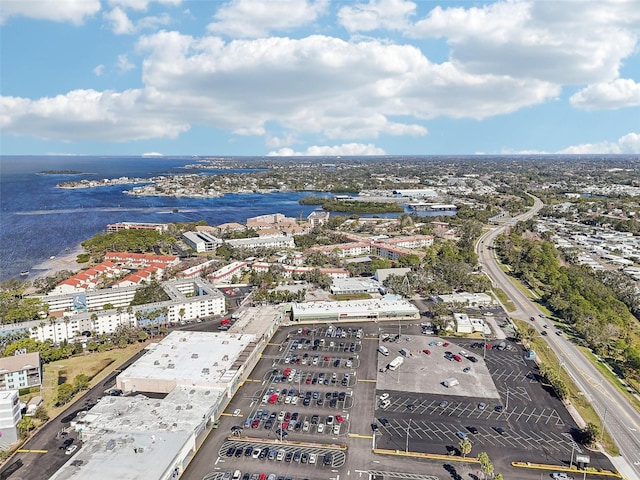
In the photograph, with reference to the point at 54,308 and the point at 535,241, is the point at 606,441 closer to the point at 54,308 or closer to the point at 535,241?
the point at 54,308

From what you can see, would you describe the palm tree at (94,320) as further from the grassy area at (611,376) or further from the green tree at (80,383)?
the grassy area at (611,376)

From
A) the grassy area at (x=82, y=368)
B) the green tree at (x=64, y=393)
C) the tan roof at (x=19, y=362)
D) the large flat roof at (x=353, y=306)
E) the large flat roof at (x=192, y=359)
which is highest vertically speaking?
the tan roof at (x=19, y=362)

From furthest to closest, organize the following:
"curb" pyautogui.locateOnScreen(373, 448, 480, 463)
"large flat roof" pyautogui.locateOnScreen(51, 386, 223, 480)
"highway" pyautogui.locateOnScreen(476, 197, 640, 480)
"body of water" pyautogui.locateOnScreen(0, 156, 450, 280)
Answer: "body of water" pyautogui.locateOnScreen(0, 156, 450, 280) < "highway" pyautogui.locateOnScreen(476, 197, 640, 480) < "curb" pyautogui.locateOnScreen(373, 448, 480, 463) < "large flat roof" pyautogui.locateOnScreen(51, 386, 223, 480)

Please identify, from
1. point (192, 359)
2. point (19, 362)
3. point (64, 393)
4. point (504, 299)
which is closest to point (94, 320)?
point (19, 362)

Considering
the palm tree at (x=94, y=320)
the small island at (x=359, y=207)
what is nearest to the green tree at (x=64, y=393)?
the palm tree at (x=94, y=320)

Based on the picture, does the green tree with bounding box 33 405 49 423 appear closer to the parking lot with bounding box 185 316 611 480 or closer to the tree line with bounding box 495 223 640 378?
the parking lot with bounding box 185 316 611 480

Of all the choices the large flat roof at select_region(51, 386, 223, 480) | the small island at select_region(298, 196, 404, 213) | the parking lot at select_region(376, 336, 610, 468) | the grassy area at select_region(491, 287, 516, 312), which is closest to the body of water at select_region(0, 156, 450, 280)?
the small island at select_region(298, 196, 404, 213)

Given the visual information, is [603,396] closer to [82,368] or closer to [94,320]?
[82,368]
